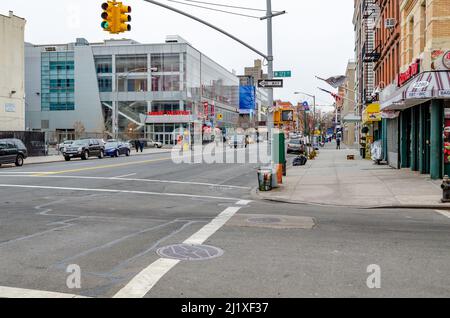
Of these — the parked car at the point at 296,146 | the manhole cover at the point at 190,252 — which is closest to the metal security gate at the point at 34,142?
the parked car at the point at 296,146

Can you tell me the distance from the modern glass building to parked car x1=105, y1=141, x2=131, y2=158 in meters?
40.0

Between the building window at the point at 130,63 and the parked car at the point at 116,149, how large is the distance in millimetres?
45082

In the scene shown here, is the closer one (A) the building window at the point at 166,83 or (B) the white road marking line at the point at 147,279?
(B) the white road marking line at the point at 147,279

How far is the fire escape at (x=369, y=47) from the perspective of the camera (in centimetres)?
3697

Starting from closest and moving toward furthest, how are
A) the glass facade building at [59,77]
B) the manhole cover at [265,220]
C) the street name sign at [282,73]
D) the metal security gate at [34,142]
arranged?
the manhole cover at [265,220] < the street name sign at [282,73] < the metal security gate at [34,142] < the glass facade building at [59,77]

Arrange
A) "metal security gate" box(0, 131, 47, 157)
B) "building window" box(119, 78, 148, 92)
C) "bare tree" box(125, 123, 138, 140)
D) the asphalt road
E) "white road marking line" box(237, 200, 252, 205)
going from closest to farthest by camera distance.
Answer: the asphalt road
"white road marking line" box(237, 200, 252, 205)
"metal security gate" box(0, 131, 47, 157)
"bare tree" box(125, 123, 138, 140)
"building window" box(119, 78, 148, 92)

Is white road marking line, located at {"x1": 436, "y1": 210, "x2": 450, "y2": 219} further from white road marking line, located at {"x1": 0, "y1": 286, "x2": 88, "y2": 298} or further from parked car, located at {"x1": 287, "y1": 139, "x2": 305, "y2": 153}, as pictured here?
parked car, located at {"x1": 287, "y1": 139, "x2": 305, "y2": 153}

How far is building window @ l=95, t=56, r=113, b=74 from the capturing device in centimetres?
9325

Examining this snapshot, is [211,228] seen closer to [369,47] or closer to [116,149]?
[369,47]

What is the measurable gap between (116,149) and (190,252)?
131 feet

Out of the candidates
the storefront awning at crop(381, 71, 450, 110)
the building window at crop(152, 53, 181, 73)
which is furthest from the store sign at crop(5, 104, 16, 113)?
the building window at crop(152, 53, 181, 73)

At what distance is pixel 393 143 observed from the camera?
2891 centimetres

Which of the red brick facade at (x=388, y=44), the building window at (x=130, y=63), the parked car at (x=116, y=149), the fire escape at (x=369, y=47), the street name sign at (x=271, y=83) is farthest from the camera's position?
the building window at (x=130, y=63)

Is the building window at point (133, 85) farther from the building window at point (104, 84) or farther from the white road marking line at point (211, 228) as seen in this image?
the white road marking line at point (211, 228)
